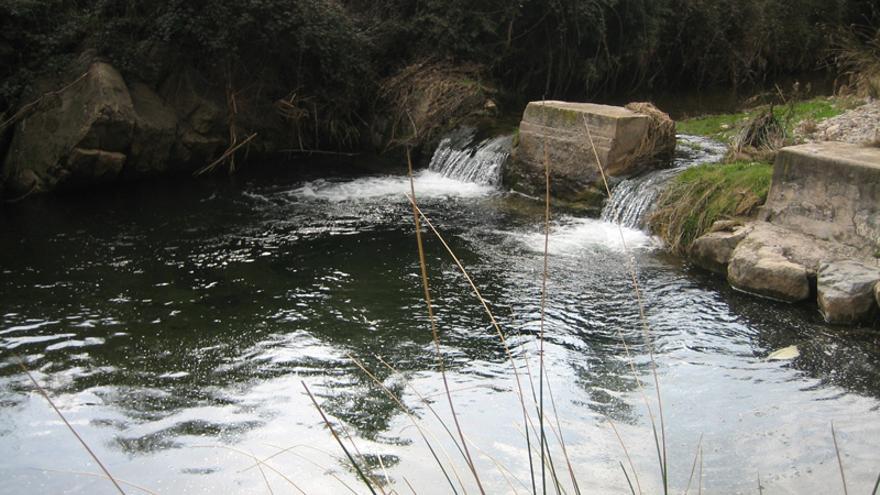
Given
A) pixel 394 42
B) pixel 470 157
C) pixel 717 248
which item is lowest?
pixel 717 248

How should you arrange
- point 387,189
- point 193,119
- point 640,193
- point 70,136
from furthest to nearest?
point 193,119, point 387,189, point 70,136, point 640,193

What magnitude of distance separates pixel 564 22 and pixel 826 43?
6.60m

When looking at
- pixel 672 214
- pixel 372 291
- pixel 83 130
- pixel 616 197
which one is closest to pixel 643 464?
pixel 372 291

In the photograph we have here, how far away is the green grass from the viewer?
30.0 feet

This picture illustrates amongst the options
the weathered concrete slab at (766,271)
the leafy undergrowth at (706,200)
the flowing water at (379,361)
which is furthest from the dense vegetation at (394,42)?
the weathered concrete slab at (766,271)

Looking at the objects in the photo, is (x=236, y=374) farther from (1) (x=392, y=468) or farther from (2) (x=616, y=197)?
(2) (x=616, y=197)

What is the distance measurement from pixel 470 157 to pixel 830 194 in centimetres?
455

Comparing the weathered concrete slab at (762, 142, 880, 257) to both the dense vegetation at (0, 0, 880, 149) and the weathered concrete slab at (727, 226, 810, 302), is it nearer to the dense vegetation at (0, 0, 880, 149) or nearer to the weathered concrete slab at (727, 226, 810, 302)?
the weathered concrete slab at (727, 226, 810, 302)

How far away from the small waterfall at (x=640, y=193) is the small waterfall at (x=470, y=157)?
1.74 meters

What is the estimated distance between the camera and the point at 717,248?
682cm

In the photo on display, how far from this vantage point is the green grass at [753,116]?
9148 millimetres

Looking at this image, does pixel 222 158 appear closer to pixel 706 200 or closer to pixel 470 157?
pixel 470 157

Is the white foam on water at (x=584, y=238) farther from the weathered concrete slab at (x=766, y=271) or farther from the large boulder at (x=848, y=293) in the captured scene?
the large boulder at (x=848, y=293)

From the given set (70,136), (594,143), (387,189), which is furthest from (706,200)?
(70,136)
